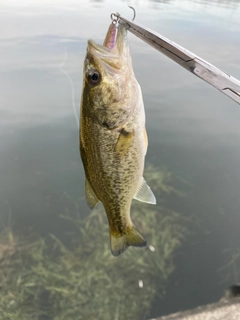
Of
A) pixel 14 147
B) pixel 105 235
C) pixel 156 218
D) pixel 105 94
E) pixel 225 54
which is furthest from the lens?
pixel 225 54

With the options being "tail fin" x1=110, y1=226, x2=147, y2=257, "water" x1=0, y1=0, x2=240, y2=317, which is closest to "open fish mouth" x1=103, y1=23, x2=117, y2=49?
"tail fin" x1=110, y1=226, x2=147, y2=257

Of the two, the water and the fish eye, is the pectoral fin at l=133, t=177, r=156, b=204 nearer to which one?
the fish eye

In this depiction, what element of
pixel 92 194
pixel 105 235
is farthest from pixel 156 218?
pixel 92 194

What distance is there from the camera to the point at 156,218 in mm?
4246

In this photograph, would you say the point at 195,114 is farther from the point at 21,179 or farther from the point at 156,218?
the point at 21,179

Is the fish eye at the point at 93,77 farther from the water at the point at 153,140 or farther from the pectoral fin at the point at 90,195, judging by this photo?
the water at the point at 153,140

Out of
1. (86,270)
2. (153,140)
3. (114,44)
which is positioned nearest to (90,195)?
(114,44)

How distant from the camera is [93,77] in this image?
1295mm

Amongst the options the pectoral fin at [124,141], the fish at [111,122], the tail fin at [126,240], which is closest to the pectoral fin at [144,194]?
the fish at [111,122]

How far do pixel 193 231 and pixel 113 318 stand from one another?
170cm

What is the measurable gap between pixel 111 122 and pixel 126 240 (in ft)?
2.41

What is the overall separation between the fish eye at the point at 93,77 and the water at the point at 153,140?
2.94 meters

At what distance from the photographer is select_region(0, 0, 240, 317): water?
3912mm

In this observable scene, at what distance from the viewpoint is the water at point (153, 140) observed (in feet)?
12.8
